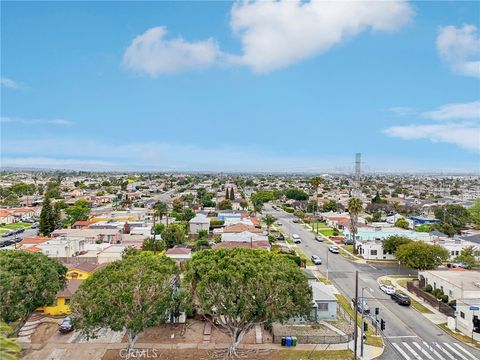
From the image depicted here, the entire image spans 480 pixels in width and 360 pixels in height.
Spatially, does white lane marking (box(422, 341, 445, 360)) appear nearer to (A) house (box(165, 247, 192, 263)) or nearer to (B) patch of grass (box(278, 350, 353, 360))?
(B) patch of grass (box(278, 350, 353, 360))

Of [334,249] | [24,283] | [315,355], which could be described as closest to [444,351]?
[315,355]

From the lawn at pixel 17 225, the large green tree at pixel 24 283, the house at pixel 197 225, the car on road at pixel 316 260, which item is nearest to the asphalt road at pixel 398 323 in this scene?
the car on road at pixel 316 260

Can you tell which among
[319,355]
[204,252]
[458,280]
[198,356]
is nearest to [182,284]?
[204,252]

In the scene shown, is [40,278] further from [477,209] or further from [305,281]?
[477,209]

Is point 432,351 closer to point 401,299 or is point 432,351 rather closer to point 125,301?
point 401,299

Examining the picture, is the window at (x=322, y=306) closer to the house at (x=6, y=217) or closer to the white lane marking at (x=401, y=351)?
the white lane marking at (x=401, y=351)

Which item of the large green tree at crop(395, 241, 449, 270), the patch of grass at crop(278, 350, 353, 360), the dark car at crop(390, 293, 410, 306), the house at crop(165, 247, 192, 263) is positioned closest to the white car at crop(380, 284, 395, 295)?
the dark car at crop(390, 293, 410, 306)

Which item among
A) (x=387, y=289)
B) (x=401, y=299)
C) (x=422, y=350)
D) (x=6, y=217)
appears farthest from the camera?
(x=6, y=217)
